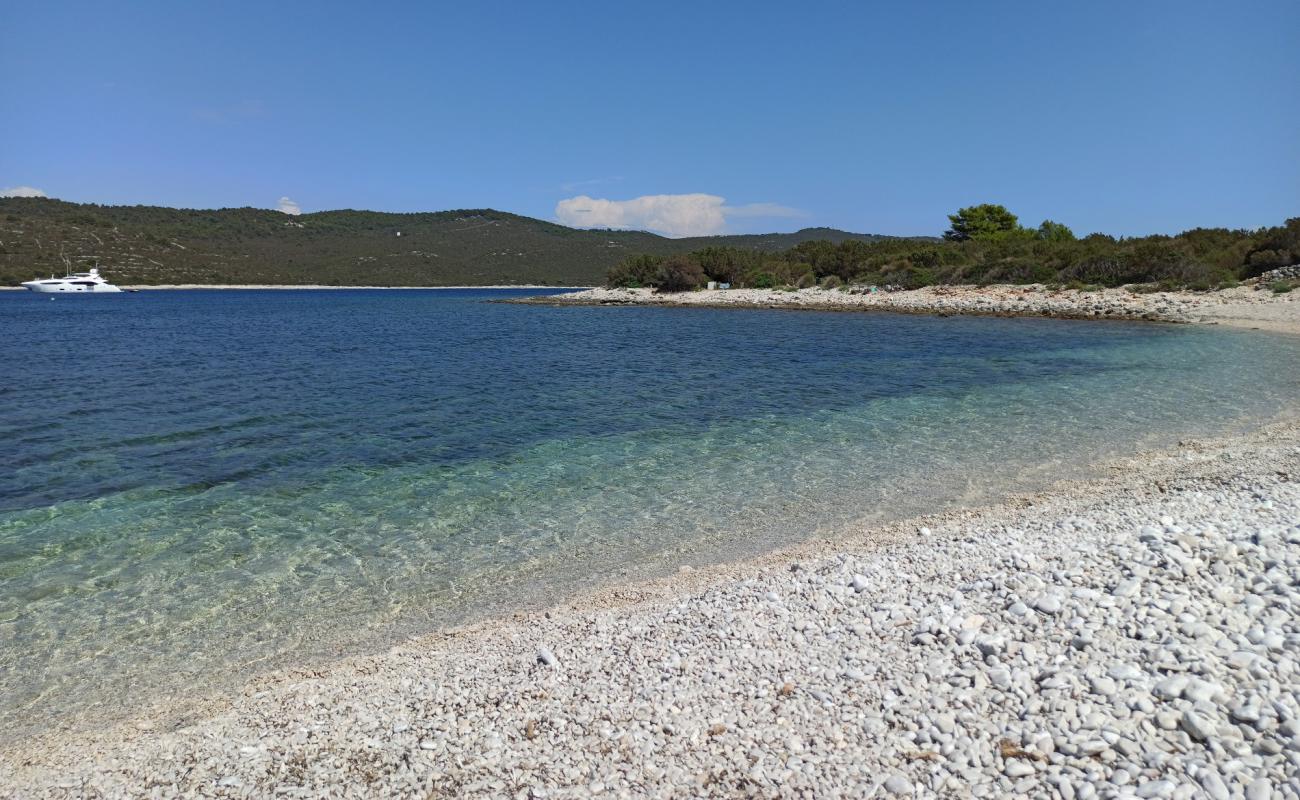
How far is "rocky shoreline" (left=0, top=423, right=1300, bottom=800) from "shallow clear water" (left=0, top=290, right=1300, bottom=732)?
1169mm

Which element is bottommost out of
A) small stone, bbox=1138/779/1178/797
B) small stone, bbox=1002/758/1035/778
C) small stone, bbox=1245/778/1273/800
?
small stone, bbox=1002/758/1035/778

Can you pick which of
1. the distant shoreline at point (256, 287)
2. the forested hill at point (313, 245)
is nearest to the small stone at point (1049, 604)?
the forested hill at point (313, 245)

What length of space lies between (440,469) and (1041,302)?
3931 cm

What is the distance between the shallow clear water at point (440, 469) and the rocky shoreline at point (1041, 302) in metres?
9.50

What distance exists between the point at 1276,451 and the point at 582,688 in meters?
10.8

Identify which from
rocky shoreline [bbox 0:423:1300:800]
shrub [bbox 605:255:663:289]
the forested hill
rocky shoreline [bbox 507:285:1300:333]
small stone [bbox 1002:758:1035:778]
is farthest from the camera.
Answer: the forested hill

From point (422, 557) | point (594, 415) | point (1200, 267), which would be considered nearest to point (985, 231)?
point (1200, 267)

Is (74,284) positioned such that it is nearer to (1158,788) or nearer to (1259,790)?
(1158,788)

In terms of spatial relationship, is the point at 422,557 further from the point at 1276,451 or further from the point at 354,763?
the point at 1276,451

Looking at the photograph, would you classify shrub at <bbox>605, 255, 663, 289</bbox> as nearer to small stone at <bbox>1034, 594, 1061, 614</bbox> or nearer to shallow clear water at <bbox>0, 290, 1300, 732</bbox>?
shallow clear water at <bbox>0, 290, 1300, 732</bbox>

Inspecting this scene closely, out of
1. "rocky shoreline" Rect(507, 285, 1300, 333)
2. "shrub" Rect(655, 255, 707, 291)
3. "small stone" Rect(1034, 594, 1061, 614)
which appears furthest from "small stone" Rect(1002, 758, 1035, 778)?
"shrub" Rect(655, 255, 707, 291)

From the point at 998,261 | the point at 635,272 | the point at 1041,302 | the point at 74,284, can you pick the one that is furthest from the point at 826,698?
the point at 74,284

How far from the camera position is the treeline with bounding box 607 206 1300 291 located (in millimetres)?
42000

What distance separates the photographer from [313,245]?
476 ft
